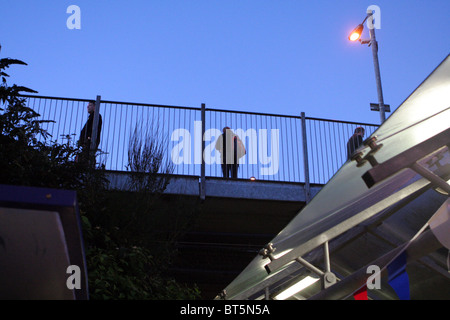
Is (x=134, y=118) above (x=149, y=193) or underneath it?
above

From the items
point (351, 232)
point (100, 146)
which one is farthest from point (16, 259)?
point (100, 146)

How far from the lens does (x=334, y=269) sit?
2.84m

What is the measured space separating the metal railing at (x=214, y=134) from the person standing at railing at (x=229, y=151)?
0.42 feet

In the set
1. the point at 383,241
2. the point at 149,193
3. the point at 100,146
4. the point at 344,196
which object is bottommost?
the point at 383,241

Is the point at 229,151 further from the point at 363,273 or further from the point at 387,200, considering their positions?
the point at 363,273

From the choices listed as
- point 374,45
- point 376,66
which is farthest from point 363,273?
point 374,45

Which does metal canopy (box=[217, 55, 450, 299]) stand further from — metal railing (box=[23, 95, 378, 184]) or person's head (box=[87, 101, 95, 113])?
person's head (box=[87, 101, 95, 113])

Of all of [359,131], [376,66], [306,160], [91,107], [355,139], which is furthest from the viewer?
[376,66]

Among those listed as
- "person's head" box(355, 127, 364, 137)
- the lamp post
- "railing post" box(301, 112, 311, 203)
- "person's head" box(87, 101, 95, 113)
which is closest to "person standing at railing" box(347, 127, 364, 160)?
"person's head" box(355, 127, 364, 137)

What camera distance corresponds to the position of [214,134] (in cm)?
1092

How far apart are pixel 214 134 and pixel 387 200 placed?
9066mm
